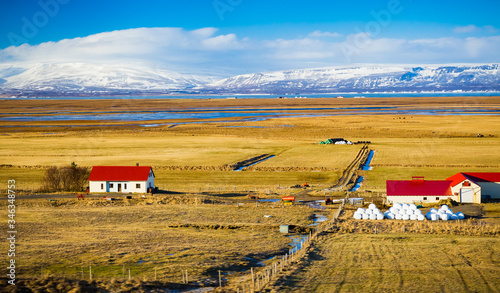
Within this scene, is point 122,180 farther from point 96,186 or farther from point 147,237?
point 147,237

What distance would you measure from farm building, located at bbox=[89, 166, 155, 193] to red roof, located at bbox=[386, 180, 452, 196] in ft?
78.6

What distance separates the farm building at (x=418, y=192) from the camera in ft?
156

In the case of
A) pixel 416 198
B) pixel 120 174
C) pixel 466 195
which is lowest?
pixel 416 198

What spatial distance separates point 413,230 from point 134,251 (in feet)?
63.3

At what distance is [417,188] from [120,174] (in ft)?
96.3

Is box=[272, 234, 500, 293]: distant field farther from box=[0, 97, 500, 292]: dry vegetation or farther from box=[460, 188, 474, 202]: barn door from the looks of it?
box=[460, 188, 474, 202]: barn door

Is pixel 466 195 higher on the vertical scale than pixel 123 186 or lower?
lower

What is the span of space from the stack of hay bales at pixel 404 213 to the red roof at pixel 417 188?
5.98 meters

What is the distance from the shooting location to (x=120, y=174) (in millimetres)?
52781

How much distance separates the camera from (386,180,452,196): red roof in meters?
47.9

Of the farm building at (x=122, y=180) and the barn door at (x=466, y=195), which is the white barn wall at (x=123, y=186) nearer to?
the farm building at (x=122, y=180)

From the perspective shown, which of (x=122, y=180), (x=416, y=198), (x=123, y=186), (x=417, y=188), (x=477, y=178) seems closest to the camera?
(x=416, y=198)

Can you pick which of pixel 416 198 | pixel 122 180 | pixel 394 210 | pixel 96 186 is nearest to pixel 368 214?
pixel 394 210

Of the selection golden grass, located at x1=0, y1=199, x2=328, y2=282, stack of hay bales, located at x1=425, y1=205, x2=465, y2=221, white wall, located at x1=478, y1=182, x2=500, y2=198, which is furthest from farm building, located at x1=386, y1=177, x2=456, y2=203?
golden grass, located at x1=0, y1=199, x2=328, y2=282
